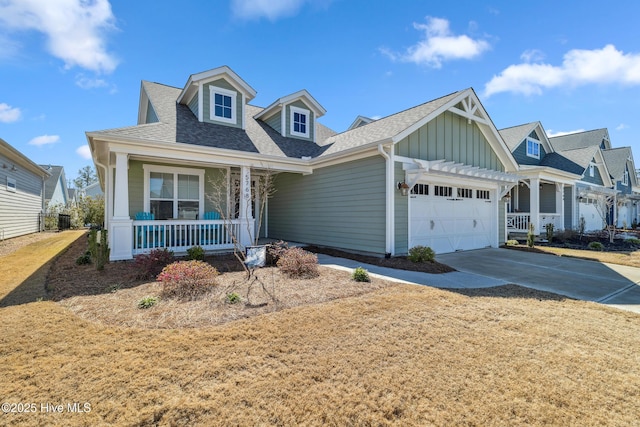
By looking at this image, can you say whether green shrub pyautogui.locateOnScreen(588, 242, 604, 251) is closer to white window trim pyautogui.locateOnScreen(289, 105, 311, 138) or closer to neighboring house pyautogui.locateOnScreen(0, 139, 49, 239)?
white window trim pyautogui.locateOnScreen(289, 105, 311, 138)

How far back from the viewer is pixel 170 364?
2986mm

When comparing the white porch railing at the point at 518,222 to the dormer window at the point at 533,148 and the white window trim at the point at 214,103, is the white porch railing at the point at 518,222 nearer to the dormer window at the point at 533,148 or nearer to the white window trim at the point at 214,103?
the dormer window at the point at 533,148

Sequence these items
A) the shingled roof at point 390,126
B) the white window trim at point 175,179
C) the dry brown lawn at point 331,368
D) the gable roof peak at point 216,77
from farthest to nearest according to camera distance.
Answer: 1. the gable roof peak at point 216,77
2. the white window trim at point 175,179
3. the shingled roof at point 390,126
4. the dry brown lawn at point 331,368

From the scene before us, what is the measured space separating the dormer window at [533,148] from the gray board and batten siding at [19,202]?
2784cm

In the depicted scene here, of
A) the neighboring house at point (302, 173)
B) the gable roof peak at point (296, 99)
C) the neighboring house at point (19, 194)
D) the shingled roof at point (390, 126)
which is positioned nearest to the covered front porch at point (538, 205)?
the neighboring house at point (302, 173)

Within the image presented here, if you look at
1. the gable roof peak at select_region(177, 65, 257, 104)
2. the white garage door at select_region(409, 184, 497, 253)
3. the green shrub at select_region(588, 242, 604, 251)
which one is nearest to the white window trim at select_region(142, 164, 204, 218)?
the gable roof peak at select_region(177, 65, 257, 104)

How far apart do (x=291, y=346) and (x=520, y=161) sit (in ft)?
63.4

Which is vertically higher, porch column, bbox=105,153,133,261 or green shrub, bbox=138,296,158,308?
porch column, bbox=105,153,133,261

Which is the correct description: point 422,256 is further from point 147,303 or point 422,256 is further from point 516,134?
point 516,134

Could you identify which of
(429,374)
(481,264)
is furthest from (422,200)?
(429,374)

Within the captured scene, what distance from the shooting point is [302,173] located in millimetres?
11930

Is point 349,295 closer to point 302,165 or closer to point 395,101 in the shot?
point 302,165

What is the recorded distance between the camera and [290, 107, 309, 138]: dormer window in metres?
13.4

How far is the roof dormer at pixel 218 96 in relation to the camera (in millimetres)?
11094
